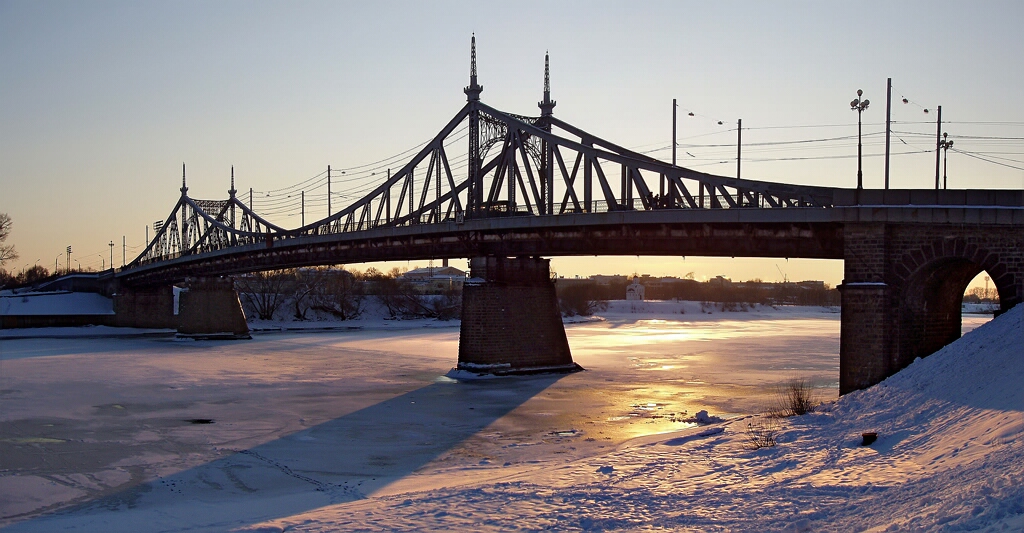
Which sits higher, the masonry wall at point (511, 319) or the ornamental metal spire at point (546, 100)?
the ornamental metal spire at point (546, 100)

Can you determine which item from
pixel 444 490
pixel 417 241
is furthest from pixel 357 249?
pixel 444 490

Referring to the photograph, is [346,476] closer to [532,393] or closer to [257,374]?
[532,393]

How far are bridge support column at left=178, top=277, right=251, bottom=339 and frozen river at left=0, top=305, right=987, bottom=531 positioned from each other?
73.5 ft

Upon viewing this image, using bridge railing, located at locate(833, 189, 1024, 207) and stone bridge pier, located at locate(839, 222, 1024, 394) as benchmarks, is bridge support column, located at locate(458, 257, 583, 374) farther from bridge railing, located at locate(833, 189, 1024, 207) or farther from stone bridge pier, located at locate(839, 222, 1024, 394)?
stone bridge pier, located at locate(839, 222, 1024, 394)

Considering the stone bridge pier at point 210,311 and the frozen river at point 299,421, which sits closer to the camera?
the frozen river at point 299,421

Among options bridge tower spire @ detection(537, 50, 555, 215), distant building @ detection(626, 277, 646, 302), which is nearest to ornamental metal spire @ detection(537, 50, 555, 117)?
bridge tower spire @ detection(537, 50, 555, 215)

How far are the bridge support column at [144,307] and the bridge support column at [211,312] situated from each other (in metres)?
19.3

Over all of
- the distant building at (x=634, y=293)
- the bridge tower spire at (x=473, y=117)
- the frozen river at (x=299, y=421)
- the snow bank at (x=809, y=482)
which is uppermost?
the bridge tower spire at (x=473, y=117)

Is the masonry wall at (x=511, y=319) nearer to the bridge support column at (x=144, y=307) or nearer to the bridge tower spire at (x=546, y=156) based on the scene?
the bridge tower spire at (x=546, y=156)

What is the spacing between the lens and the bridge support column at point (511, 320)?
141 feet

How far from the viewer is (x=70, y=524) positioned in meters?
14.5

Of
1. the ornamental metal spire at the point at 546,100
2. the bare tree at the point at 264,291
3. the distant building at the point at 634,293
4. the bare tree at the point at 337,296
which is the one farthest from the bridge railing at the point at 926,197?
the distant building at the point at 634,293

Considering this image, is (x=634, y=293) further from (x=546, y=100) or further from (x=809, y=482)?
(x=809, y=482)

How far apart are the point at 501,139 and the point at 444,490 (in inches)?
1469
